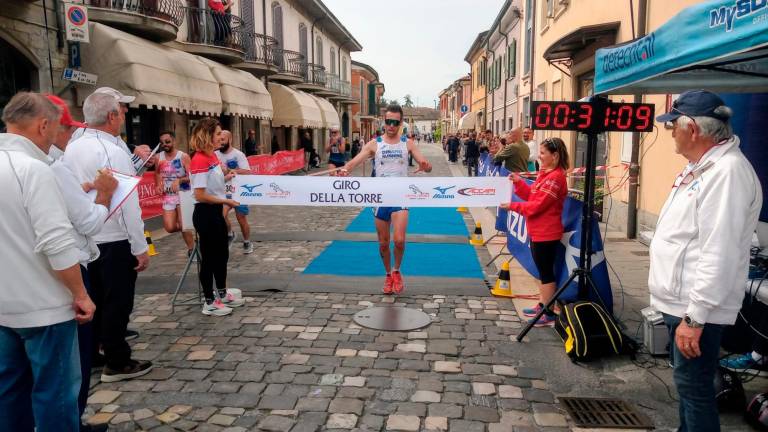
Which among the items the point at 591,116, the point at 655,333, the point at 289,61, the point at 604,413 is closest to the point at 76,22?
the point at 591,116

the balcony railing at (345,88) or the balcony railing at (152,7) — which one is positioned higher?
the balcony railing at (345,88)

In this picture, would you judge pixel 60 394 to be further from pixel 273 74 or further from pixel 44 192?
pixel 273 74

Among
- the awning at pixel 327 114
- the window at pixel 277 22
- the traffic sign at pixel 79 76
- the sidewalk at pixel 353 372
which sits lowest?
the sidewalk at pixel 353 372

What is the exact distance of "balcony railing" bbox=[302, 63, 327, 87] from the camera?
29.9m

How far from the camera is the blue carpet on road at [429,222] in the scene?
1105cm

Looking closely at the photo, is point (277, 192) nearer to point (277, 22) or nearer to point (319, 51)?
point (277, 22)

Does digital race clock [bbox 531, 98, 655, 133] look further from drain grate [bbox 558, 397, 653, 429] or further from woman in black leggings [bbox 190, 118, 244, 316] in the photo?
woman in black leggings [bbox 190, 118, 244, 316]

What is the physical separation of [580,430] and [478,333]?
5.84 feet

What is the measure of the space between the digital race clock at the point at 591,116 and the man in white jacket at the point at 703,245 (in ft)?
5.84

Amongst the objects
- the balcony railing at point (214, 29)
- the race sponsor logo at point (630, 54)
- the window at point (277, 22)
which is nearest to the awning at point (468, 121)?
the window at point (277, 22)

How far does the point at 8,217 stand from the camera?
2.47 meters

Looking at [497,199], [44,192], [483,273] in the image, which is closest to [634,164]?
[483,273]

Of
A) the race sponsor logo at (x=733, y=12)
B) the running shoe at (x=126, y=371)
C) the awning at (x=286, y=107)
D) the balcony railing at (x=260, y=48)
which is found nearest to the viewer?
the race sponsor logo at (x=733, y=12)

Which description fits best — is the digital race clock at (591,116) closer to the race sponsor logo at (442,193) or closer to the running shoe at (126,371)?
the race sponsor logo at (442,193)
